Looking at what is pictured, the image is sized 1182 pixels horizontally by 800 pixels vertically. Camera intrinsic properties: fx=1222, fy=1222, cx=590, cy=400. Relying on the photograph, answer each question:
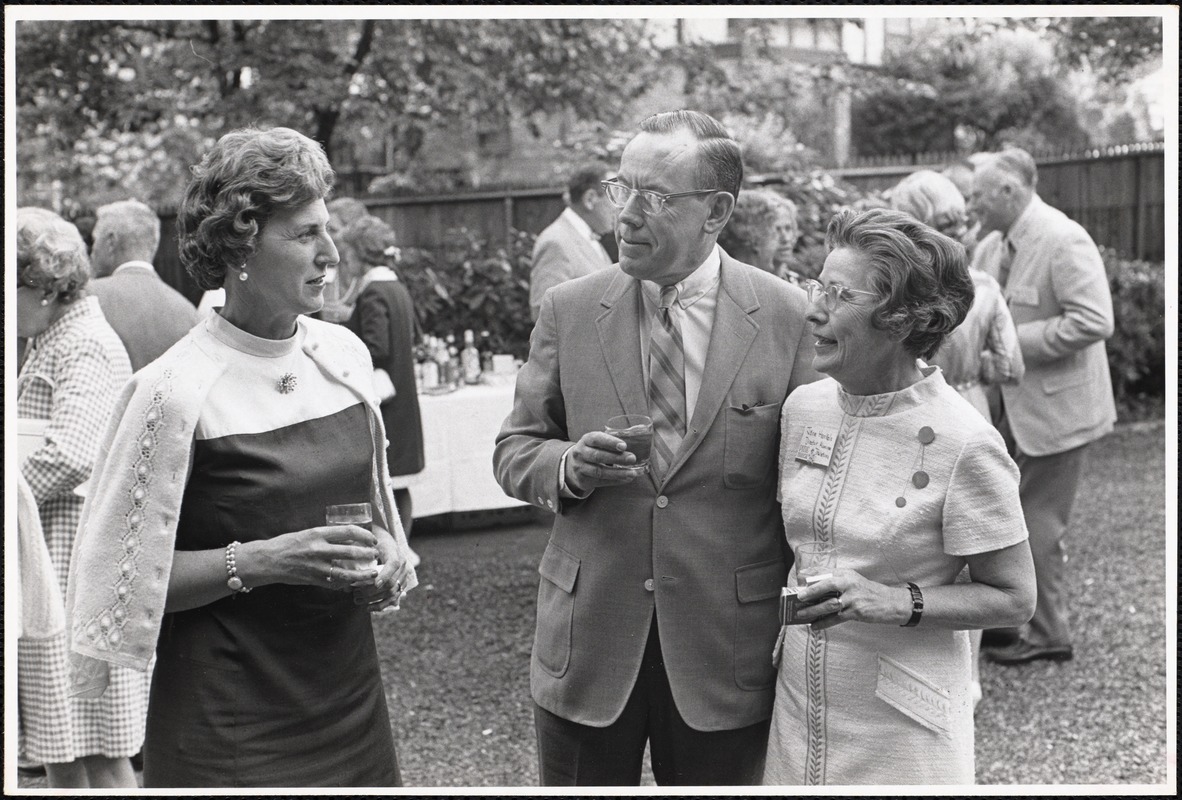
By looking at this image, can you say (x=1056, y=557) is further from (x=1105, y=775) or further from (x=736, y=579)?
(x=736, y=579)

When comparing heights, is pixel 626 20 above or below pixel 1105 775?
above

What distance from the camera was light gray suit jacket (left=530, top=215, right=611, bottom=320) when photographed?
6668 mm

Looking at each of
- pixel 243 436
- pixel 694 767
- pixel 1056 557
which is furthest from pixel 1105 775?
pixel 243 436

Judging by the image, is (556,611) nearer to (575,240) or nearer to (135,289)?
(135,289)

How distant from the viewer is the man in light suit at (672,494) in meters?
2.64

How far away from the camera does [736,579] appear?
2.64 meters

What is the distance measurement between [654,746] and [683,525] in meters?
0.53

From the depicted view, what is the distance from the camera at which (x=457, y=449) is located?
773cm

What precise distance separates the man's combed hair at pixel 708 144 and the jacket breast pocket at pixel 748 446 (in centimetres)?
50

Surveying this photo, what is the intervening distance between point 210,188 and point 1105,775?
3.91 metres

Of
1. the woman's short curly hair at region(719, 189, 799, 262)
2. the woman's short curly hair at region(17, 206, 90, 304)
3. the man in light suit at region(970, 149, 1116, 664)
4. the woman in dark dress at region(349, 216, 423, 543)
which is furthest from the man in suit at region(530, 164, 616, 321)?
the woman's short curly hair at region(17, 206, 90, 304)

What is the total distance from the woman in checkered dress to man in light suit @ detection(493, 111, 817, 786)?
1.73 meters

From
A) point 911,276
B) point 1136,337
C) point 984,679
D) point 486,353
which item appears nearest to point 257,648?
point 911,276

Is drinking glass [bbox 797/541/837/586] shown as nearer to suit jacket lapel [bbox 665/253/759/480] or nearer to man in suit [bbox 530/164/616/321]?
suit jacket lapel [bbox 665/253/759/480]
